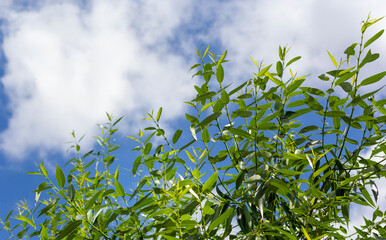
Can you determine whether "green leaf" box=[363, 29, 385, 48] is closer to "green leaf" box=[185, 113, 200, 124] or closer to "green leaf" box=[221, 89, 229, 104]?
"green leaf" box=[221, 89, 229, 104]

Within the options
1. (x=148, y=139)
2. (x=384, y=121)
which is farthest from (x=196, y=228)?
(x=384, y=121)

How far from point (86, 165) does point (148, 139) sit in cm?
60

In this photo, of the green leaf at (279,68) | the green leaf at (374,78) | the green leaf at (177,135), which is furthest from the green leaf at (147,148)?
the green leaf at (374,78)

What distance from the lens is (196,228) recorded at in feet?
5.08

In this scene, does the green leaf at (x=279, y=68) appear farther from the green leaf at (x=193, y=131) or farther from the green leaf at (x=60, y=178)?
the green leaf at (x=60, y=178)

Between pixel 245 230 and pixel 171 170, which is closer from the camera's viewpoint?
pixel 245 230

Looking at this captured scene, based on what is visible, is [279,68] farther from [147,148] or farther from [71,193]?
[71,193]

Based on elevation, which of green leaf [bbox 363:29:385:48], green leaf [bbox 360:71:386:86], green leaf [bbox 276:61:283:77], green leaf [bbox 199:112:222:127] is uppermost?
green leaf [bbox 276:61:283:77]

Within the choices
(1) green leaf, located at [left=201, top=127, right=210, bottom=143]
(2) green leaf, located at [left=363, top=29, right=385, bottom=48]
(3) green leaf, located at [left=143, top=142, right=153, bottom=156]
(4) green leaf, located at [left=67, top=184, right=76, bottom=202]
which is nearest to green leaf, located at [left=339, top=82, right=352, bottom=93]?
(2) green leaf, located at [left=363, top=29, right=385, bottom=48]

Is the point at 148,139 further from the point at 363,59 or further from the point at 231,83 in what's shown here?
the point at 363,59

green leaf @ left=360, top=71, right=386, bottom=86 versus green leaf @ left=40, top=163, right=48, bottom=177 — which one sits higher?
green leaf @ left=40, top=163, right=48, bottom=177

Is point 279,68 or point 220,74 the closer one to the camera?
point 220,74

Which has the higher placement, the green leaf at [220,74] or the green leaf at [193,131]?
the green leaf at [220,74]

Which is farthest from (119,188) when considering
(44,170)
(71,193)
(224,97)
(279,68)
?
(279,68)
